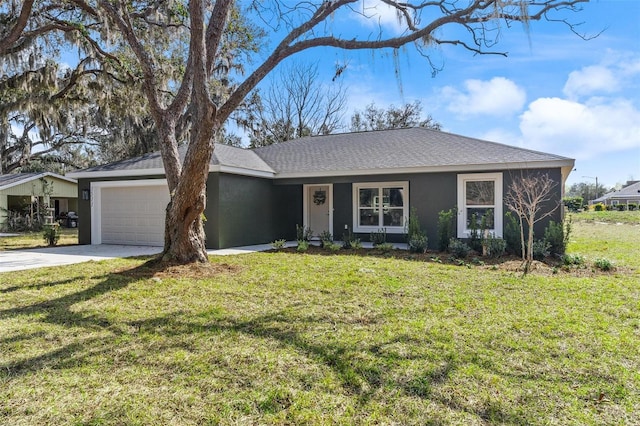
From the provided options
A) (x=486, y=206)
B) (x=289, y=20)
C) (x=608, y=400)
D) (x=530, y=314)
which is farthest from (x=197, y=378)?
(x=486, y=206)

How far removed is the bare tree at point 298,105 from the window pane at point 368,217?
1655 cm

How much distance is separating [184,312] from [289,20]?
6099 millimetres

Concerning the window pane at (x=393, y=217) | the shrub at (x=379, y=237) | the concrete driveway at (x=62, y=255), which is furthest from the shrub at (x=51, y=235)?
the window pane at (x=393, y=217)

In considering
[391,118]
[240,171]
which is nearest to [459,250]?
[240,171]

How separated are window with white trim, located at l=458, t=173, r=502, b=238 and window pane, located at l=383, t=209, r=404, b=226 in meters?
1.93

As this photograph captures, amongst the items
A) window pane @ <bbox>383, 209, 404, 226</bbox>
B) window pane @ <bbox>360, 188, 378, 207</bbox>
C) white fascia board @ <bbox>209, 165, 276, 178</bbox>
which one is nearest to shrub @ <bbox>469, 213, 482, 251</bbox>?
window pane @ <bbox>383, 209, 404, 226</bbox>

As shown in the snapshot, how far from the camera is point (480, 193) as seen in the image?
36.2 ft

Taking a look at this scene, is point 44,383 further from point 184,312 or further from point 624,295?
point 624,295

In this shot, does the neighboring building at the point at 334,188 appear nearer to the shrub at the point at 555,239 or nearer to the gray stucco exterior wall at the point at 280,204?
the gray stucco exterior wall at the point at 280,204

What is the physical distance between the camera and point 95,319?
14.9ft

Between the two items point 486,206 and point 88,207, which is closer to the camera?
point 486,206

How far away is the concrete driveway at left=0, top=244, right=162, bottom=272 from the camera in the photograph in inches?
330

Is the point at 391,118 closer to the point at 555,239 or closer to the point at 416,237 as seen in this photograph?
the point at 416,237

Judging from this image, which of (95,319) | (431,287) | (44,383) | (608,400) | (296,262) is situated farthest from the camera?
(296,262)
